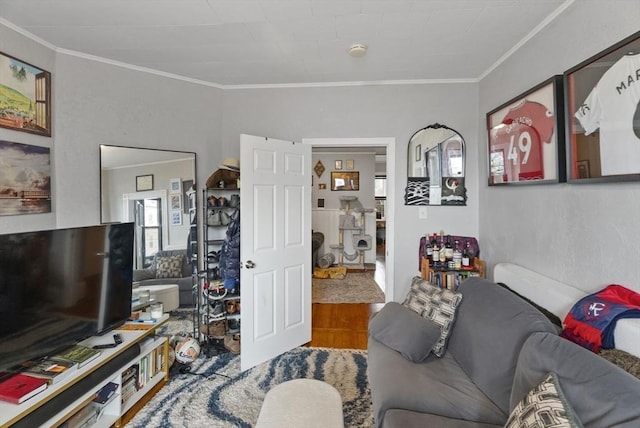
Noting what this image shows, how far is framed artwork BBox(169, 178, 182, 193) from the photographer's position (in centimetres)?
307

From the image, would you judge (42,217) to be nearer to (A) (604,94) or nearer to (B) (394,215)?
(B) (394,215)

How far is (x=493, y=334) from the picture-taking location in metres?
1.72

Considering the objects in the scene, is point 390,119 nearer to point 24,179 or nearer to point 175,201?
point 175,201

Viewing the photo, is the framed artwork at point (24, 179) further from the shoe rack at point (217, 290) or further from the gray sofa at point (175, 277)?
the shoe rack at point (217, 290)

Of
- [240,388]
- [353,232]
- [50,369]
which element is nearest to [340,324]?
[240,388]

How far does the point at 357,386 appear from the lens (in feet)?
7.93

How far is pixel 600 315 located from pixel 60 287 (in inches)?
109

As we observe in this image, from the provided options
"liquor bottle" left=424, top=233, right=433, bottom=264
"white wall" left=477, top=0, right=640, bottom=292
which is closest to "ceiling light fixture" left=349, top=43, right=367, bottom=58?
"white wall" left=477, top=0, right=640, bottom=292

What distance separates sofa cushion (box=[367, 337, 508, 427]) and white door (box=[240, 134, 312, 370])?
1.23 m

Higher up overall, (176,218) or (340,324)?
(176,218)

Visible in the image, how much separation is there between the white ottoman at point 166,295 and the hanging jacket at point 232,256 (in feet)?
1.89

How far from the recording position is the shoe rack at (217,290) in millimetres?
2969

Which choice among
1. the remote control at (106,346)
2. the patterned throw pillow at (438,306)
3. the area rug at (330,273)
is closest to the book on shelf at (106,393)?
the remote control at (106,346)

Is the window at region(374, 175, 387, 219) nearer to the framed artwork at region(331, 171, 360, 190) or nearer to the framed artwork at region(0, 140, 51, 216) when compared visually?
the framed artwork at region(331, 171, 360, 190)
